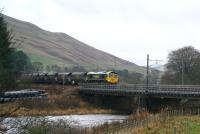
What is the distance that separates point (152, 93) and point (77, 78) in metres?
42.8

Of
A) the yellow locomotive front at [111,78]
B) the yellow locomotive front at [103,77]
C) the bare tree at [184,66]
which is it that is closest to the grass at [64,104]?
the yellow locomotive front at [103,77]

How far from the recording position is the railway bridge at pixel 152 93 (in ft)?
288

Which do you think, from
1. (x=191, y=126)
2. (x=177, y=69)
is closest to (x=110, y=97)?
(x=177, y=69)

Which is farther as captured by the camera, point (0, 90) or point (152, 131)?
point (152, 131)

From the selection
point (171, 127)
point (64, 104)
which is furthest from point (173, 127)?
point (64, 104)

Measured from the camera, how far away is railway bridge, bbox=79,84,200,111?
87.8 m

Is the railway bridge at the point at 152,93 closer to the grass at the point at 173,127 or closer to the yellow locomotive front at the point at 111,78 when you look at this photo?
the yellow locomotive front at the point at 111,78

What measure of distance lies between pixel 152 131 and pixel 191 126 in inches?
119

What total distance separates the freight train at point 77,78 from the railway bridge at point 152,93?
458 inches

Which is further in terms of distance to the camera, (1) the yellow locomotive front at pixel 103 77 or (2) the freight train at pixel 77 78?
(2) the freight train at pixel 77 78

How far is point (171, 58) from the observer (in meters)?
138

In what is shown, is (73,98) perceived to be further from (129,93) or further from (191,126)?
(191,126)

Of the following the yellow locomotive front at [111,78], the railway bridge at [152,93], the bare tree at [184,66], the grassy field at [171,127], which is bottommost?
the grassy field at [171,127]

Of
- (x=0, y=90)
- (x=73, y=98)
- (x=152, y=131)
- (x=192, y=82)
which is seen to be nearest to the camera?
(x=0, y=90)
